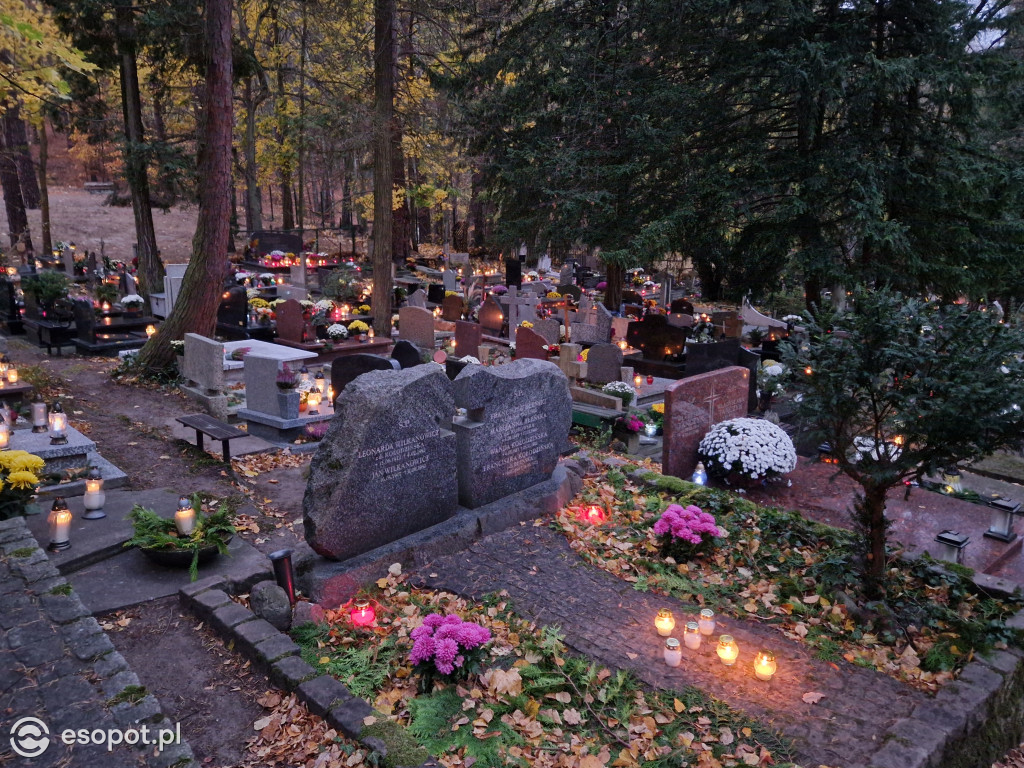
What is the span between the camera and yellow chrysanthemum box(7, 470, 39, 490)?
687 cm

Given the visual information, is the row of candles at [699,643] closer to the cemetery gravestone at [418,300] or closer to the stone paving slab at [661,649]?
the stone paving slab at [661,649]

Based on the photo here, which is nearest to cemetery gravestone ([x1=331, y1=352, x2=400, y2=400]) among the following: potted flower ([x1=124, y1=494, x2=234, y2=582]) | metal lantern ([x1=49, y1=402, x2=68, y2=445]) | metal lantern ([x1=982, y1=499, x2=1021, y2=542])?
metal lantern ([x1=49, y1=402, x2=68, y2=445])

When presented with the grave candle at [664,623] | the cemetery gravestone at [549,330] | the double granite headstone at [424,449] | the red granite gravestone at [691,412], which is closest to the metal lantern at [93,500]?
the double granite headstone at [424,449]

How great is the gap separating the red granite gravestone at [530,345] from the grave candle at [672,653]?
10276mm

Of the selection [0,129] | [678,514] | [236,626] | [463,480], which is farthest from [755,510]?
[0,129]

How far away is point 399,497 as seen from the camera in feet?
23.2

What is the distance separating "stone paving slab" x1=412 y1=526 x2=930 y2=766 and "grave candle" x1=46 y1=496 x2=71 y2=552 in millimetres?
3269

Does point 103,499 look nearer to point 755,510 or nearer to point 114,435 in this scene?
point 114,435

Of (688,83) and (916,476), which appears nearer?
(916,476)

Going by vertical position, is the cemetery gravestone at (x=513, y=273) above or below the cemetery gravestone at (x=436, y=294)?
above

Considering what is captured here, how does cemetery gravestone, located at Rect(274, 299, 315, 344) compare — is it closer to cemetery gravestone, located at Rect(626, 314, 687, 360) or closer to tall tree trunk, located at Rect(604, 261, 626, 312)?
cemetery gravestone, located at Rect(626, 314, 687, 360)

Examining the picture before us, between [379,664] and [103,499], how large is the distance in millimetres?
4123

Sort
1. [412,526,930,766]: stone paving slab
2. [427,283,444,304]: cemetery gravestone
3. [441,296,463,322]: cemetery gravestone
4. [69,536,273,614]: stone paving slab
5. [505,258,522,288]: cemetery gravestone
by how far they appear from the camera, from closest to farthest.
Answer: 1. [412,526,930,766]: stone paving slab
2. [69,536,273,614]: stone paving slab
3. [441,296,463,322]: cemetery gravestone
4. [427,283,444,304]: cemetery gravestone
5. [505,258,522,288]: cemetery gravestone

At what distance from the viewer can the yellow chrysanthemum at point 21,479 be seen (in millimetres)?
6871
